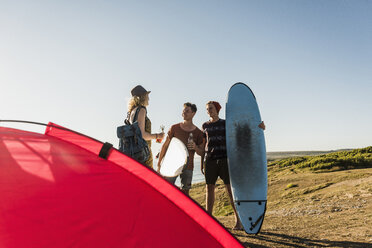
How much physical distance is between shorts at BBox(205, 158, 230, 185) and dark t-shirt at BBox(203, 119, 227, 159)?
0.08 metres

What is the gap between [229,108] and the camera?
5574 mm

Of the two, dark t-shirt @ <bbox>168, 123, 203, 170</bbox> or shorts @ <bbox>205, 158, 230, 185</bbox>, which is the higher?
dark t-shirt @ <bbox>168, 123, 203, 170</bbox>

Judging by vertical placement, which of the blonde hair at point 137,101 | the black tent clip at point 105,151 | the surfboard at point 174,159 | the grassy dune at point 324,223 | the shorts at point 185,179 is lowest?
the grassy dune at point 324,223

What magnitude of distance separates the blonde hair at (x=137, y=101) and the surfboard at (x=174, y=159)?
0.97 metres

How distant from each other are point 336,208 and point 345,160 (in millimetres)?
11334

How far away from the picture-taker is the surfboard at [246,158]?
4773 millimetres

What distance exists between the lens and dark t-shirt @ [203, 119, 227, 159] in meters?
4.64

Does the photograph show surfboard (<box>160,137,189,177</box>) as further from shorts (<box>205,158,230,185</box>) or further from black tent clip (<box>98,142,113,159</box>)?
black tent clip (<box>98,142,113,159</box>)

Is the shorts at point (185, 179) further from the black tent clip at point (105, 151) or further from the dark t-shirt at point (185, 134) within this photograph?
the black tent clip at point (105, 151)

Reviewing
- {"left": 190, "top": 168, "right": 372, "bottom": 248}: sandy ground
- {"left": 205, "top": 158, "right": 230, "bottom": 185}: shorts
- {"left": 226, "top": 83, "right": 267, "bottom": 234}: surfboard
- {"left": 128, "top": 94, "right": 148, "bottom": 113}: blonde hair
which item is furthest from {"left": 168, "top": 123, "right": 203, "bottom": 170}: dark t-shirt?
{"left": 190, "top": 168, "right": 372, "bottom": 248}: sandy ground

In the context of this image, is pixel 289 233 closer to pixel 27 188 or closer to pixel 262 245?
pixel 262 245

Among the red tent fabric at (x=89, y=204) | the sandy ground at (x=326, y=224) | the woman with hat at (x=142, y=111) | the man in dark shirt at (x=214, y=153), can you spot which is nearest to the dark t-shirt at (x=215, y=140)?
the man in dark shirt at (x=214, y=153)

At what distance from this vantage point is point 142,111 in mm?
3674

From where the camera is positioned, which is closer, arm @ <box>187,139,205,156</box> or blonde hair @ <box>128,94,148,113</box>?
blonde hair @ <box>128,94,148,113</box>
